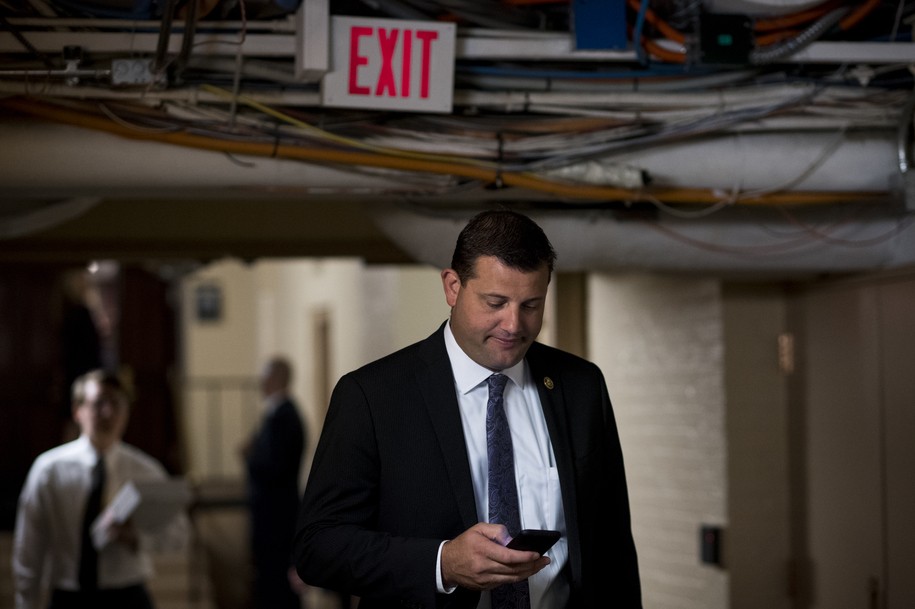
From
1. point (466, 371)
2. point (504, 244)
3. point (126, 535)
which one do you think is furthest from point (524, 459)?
point (126, 535)

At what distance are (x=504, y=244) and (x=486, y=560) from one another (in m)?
0.57

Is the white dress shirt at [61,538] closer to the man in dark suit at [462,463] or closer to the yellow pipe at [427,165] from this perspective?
the yellow pipe at [427,165]

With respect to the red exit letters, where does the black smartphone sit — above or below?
below

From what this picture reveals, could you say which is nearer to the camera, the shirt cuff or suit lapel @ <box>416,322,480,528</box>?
the shirt cuff

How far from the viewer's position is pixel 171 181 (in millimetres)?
2736

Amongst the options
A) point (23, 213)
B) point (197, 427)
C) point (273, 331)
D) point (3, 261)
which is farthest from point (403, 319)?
point (273, 331)

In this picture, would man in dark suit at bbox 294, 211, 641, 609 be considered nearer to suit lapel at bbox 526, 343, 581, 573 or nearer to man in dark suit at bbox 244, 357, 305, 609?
suit lapel at bbox 526, 343, 581, 573

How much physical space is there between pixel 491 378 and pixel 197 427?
9015 mm

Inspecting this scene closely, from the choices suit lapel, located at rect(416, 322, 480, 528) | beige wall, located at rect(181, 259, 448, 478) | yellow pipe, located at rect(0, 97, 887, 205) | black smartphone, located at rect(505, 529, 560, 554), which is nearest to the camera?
black smartphone, located at rect(505, 529, 560, 554)

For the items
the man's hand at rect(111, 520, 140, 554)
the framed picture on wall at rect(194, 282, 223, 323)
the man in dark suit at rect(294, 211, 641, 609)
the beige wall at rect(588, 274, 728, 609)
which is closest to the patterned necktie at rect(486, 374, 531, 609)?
the man in dark suit at rect(294, 211, 641, 609)

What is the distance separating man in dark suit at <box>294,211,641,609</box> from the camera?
192cm

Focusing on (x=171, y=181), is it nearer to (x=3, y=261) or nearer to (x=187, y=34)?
(x=187, y=34)

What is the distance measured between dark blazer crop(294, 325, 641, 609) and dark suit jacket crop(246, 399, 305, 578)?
4.12 meters

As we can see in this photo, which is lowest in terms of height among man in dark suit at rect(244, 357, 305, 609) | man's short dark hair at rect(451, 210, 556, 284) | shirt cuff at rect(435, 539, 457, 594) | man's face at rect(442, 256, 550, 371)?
man in dark suit at rect(244, 357, 305, 609)
